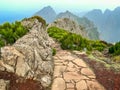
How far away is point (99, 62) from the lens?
16.5 metres

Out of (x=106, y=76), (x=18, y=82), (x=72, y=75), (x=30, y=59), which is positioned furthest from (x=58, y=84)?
(x=106, y=76)

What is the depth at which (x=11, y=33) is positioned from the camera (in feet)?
56.7

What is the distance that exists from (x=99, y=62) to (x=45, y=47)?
10.8 feet

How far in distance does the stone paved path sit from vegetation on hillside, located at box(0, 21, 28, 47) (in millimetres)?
2613

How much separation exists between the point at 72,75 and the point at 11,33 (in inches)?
193

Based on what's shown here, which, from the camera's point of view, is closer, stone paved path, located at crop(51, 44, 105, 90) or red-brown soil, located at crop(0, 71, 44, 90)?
red-brown soil, located at crop(0, 71, 44, 90)

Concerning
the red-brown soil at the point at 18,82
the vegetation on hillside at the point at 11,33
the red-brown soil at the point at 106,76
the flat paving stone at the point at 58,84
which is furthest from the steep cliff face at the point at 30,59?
the red-brown soil at the point at 106,76

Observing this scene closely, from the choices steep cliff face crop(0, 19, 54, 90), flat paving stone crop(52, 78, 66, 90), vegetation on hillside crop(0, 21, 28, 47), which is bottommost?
flat paving stone crop(52, 78, 66, 90)

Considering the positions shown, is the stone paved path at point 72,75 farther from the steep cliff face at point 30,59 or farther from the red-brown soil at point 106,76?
the steep cliff face at point 30,59

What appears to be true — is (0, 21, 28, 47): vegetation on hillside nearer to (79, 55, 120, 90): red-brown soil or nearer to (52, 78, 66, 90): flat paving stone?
(52, 78, 66, 90): flat paving stone

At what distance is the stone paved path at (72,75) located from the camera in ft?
46.0

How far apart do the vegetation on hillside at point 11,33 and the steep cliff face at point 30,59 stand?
0.93m

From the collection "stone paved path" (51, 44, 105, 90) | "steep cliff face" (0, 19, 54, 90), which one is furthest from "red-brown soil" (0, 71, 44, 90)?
"stone paved path" (51, 44, 105, 90)

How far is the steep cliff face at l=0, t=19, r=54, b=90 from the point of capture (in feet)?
45.0
